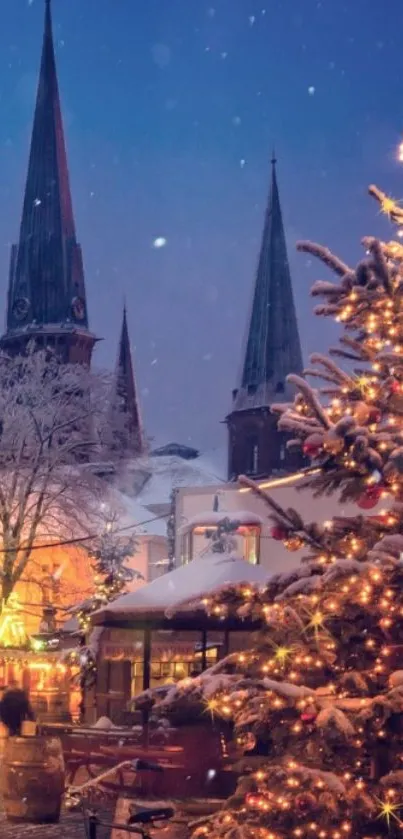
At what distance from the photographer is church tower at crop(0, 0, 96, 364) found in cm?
6594

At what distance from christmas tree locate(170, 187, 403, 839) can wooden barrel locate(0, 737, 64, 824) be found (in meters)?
5.51

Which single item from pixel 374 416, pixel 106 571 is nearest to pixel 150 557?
pixel 106 571

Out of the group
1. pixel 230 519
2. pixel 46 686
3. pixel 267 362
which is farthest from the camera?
pixel 267 362

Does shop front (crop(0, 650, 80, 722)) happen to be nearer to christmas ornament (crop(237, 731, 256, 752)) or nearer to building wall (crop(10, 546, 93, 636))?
building wall (crop(10, 546, 93, 636))

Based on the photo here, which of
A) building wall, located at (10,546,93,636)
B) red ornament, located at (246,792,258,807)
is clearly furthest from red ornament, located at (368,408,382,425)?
building wall, located at (10,546,93,636)

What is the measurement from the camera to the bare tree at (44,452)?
31.2 meters

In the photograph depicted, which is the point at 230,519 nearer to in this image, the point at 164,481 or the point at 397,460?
the point at 397,460

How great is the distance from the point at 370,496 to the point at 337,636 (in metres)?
0.87

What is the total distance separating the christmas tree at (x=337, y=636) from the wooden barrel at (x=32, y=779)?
5511 mm

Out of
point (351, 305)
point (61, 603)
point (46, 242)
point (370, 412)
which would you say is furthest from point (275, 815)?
point (46, 242)

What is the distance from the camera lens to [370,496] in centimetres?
664

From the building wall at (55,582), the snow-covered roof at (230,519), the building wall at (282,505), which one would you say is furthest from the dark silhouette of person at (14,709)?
the building wall at (55,582)

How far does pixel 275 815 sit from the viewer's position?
6070 mm

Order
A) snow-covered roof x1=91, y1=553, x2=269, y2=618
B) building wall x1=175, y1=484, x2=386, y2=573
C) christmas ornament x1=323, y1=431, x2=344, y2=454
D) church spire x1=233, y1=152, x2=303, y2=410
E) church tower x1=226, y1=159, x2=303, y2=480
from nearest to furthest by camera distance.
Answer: christmas ornament x1=323, y1=431, x2=344, y2=454 < snow-covered roof x1=91, y1=553, x2=269, y2=618 < building wall x1=175, y1=484, x2=386, y2=573 < church spire x1=233, y1=152, x2=303, y2=410 < church tower x1=226, y1=159, x2=303, y2=480
